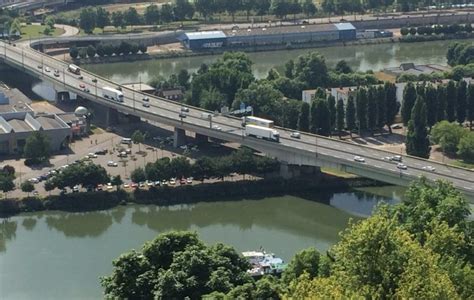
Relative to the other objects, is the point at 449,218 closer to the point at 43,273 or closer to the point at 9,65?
the point at 43,273

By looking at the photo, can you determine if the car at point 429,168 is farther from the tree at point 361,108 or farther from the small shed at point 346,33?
the small shed at point 346,33

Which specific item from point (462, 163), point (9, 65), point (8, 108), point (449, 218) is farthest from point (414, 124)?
point (9, 65)

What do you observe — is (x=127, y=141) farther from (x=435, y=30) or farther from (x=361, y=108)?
(x=435, y=30)

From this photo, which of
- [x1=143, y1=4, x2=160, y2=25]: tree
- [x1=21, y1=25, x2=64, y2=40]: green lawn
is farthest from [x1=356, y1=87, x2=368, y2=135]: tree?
[x1=143, y1=4, x2=160, y2=25]: tree

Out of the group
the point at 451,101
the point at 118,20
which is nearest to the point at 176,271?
the point at 451,101

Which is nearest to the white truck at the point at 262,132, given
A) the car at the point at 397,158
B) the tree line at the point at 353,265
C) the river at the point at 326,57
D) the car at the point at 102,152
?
Result: the car at the point at 397,158
